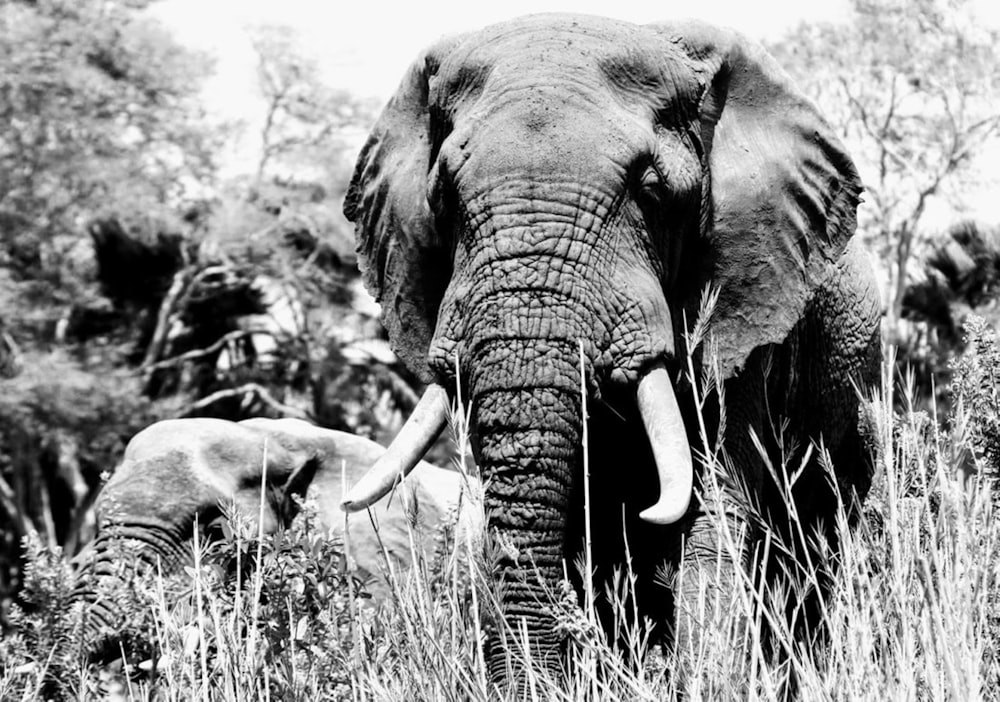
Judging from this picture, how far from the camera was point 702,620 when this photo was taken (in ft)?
11.7

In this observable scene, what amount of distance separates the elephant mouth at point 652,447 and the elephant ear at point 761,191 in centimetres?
52

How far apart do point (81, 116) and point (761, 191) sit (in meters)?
20.6

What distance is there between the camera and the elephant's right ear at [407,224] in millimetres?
5164

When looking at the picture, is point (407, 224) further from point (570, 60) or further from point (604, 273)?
point (604, 273)

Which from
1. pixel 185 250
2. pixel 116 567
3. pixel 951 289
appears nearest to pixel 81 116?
pixel 185 250

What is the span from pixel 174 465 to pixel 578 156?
5231 mm

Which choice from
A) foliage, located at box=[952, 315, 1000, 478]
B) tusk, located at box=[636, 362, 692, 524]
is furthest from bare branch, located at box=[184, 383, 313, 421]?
foliage, located at box=[952, 315, 1000, 478]

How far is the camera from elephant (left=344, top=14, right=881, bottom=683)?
4.29m

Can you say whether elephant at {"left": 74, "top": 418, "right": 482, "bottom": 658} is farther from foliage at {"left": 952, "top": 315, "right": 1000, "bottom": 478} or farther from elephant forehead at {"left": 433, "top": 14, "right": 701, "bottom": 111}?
foliage at {"left": 952, "top": 315, "right": 1000, "bottom": 478}

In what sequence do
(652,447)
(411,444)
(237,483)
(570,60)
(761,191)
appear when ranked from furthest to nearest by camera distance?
(237,483) < (761,191) < (570,60) < (411,444) < (652,447)

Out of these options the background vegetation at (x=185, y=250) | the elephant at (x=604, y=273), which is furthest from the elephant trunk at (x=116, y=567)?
the background vegetation at (x=185, y=250)

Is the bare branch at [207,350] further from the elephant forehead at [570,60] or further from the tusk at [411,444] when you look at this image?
the tusk at [411,444]

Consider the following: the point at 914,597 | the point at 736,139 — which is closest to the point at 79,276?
the point at 736,139

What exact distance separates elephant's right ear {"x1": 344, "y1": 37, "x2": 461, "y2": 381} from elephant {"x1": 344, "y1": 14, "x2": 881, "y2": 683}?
0.01m
